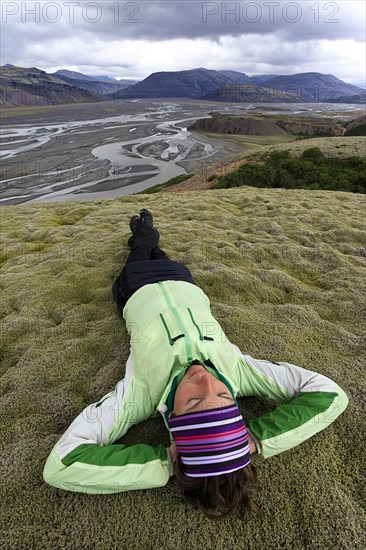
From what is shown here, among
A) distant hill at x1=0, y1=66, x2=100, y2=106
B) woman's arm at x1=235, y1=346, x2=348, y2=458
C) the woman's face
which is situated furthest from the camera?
distant hill at x1=0, y1=66, x2=100, y2=106

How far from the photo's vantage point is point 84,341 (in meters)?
4.66

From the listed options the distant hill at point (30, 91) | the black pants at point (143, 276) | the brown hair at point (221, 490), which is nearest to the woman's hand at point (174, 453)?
the brown hair at point (221, 490)

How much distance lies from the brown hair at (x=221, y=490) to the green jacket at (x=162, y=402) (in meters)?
0.29

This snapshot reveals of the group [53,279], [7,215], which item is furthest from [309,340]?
[7,215]

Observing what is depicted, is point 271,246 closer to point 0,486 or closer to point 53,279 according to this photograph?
point 53,279

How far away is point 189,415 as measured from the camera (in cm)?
243

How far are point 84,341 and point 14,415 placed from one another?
136 cm

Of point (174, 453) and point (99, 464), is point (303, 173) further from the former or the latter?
point (99, 464)

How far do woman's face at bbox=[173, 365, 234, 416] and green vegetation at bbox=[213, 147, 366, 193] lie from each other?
1819 centimetres

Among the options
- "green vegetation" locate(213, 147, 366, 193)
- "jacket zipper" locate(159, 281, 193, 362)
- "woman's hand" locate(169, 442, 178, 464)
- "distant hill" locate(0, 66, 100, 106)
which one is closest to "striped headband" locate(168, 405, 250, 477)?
"woman's hand" locate(169, 442, 178, 464)

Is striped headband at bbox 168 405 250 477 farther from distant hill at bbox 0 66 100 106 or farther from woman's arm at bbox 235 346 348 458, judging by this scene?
distant hill at bbox 0 66 100 106

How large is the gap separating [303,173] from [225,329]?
19244 millimetres

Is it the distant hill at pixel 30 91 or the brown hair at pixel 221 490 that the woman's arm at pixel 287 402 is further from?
the distant hill at pixel 30 91

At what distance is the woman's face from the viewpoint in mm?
2469
